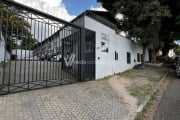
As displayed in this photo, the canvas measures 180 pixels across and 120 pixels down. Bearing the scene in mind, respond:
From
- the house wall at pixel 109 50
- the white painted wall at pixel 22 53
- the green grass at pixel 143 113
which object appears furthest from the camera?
the house wall at pixel 109 50

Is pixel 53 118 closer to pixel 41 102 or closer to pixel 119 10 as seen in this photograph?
pixel 41 102

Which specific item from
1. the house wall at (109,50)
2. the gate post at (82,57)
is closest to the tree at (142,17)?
the house wall at (109,50)

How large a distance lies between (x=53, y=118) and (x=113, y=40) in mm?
10268

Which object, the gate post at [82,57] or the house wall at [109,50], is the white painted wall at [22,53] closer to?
the gate post at [82,57]

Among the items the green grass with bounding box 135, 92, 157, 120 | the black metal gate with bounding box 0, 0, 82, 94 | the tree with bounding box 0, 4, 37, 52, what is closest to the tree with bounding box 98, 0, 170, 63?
the black metal gate with bounding box 0, 0, 82, 94

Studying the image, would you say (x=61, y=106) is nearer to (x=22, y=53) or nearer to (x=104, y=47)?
(x=22, y=53)

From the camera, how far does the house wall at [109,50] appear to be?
1145 cm

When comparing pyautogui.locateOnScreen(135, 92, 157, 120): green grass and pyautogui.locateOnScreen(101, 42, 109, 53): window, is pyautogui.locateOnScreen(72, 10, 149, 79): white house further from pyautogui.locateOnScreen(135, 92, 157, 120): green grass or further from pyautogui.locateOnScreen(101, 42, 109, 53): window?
pyautogui.locateOnScreen(135, 92, 157, 120): green grass

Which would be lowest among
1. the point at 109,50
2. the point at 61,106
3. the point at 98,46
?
the point at 61,106

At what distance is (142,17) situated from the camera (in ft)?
56.0

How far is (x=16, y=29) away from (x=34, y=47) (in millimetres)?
1066

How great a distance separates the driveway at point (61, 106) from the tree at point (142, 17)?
39.5 feet

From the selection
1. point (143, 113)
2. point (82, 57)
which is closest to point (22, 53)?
point (82, 57)

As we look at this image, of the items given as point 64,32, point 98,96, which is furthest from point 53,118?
point 64,32
